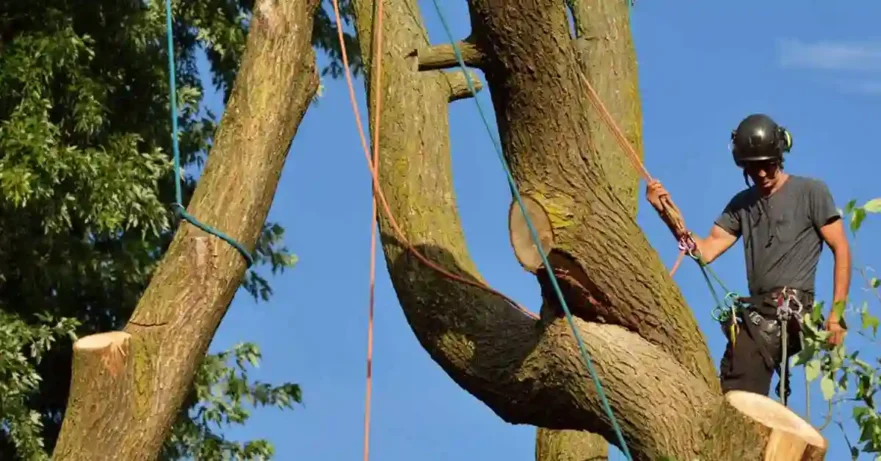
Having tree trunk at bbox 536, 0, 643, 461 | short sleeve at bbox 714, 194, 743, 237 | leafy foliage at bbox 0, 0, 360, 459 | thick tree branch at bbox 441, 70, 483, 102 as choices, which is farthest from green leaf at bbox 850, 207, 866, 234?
leafy foliage at bbox 0, 0, 360, 459

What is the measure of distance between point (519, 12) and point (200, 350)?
129 cm

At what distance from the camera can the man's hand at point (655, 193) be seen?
450 centimetres

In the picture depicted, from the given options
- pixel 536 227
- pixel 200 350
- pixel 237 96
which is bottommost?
pixel 200 350

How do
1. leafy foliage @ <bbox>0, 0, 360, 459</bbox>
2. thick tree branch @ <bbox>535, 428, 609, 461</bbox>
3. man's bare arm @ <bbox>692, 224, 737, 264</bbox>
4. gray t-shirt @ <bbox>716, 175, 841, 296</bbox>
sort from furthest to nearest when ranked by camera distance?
leafy foliage @ <bbox>0, 0, 360, 459</bbox>, thick tree branch @ <bbox>535, 428, 609, 461</bbox>, man's bare arm @ <bbox>692, 224, 737, 264</bbox>, gray t-shirt @ <bbox>716, 175, 841, 296</bbox>

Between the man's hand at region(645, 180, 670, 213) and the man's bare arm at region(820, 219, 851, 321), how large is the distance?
1.93 feet

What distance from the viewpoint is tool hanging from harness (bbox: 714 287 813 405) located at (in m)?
4.70

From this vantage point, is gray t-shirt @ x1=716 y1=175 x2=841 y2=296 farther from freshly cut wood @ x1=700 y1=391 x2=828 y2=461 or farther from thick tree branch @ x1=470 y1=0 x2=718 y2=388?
freshly cut wood @ x1=700 y1=391 x2=828 y2=461

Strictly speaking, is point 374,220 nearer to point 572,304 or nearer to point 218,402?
point 572,304

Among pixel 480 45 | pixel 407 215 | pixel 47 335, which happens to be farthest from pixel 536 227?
pixel 47 335

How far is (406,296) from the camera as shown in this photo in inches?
189

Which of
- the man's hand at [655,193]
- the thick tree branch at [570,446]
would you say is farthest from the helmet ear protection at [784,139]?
the thick tree branch at [570,446]

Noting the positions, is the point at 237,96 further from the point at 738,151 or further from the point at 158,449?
the point at 738,151

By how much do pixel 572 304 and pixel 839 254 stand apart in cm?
97

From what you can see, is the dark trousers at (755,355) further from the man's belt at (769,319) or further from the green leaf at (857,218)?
the green leaf at (857,218)
